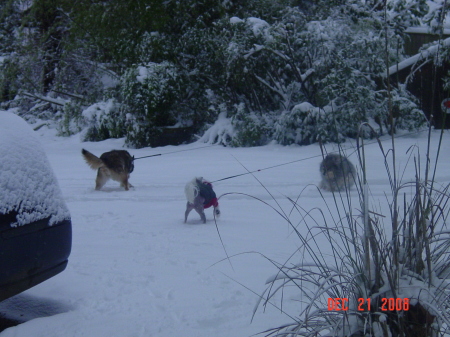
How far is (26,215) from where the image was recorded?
127 inches

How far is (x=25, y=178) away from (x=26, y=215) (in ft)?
0.84

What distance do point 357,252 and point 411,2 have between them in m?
17.2

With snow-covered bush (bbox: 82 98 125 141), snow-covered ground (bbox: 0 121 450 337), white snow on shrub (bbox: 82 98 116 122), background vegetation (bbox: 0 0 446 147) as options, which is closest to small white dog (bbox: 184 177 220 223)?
Answer: snow-covered ground (bbox: 0 121 450 337)

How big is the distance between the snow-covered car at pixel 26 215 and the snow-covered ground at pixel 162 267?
1.23ft

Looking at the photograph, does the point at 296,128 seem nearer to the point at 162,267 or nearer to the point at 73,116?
the point at 73,116

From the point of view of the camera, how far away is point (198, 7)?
18391 millimetres

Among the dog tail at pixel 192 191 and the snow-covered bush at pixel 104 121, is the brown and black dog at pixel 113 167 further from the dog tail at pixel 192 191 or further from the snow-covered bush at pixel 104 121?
the snow-covered bush at pixel 104 121

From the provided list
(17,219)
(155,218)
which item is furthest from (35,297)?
(155,218)

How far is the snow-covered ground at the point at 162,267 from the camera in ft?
10.8

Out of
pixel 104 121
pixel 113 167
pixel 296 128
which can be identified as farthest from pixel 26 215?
pixel 104 121

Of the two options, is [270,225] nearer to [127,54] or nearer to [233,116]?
[233,116]

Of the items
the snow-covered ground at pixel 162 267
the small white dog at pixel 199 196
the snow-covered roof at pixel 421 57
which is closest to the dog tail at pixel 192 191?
the small white dog at pixel 199 196
